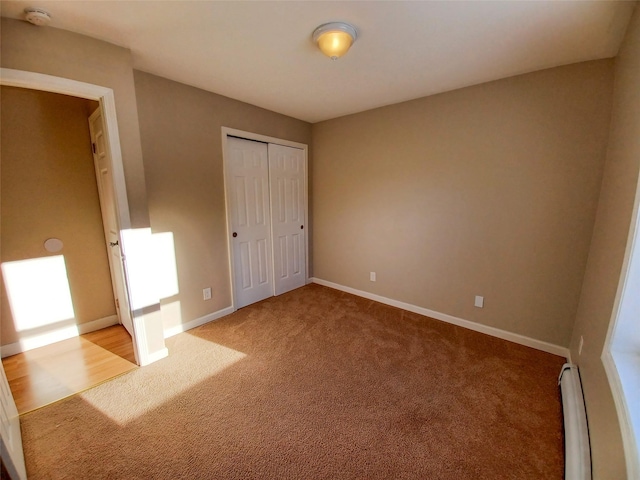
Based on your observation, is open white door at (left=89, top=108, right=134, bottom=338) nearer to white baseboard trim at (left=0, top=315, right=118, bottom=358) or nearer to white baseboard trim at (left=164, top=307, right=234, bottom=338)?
white baseboard trim at (left=0, top=315, right=118, bottom=358)

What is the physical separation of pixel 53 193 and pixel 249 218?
6.01 feet

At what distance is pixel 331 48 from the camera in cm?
170

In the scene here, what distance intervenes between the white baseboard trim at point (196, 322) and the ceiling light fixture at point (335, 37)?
8.92 feet

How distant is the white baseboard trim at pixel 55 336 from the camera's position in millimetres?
2342

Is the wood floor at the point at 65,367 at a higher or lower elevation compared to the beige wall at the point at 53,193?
lower

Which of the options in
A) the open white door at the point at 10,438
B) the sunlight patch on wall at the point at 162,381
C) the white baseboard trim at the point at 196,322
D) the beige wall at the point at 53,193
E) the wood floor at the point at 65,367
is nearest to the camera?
the open white door at the point at 10,438

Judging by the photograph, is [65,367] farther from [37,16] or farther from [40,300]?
[37,16]

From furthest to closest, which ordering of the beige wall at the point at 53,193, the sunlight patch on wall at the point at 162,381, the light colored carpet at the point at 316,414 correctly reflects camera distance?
the beige wall at the point at 53,193 < the sunlight patch on wall at the point at 162,381 < the light colored carpet at the point at 316,414

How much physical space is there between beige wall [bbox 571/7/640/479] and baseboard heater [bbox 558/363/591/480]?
0.14ft

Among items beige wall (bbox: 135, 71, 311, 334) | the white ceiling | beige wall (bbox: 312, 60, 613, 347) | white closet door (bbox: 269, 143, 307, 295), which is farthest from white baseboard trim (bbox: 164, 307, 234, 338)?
the white ceiling

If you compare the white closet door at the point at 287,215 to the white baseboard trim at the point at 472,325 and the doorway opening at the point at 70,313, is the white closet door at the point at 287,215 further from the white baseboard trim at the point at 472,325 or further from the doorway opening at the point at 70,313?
the doorway opening at the point at 70,313

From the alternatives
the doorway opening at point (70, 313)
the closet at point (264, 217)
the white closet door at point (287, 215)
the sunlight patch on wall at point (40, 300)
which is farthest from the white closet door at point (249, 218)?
the sunlight patch on wall at point (40, 300)

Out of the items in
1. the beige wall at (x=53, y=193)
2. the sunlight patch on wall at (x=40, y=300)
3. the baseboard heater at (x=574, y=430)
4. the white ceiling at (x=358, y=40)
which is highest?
the white ceiling at (x=358, y=40)

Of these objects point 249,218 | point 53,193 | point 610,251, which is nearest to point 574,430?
point 610,251
